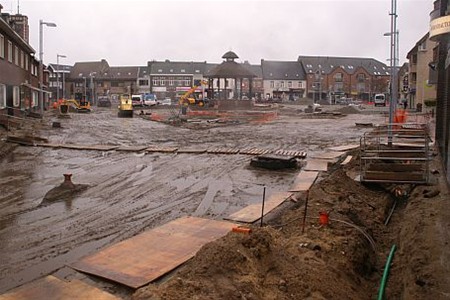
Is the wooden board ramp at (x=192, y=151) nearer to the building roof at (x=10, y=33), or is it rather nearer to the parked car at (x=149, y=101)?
the building roof at (x=10, y=33)

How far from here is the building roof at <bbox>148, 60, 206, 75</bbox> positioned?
111625 mm

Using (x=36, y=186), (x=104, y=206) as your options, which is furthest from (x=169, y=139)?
(x=104, y=206)

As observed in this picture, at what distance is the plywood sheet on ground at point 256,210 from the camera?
840cm

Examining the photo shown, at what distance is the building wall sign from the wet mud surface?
4834mm

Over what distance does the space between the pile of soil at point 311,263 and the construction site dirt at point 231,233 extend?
0.02m

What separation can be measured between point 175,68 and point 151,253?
357 ft

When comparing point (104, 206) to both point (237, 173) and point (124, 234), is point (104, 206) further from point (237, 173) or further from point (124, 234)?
point (237, 173)

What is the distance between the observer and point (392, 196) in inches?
436

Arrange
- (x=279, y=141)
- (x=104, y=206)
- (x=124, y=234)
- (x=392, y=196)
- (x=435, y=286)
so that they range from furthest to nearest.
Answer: (x=279, y=141)
(x=392, y=196)
(x=104, y=206)
(x=124, y=234)
(x=435, y=286)

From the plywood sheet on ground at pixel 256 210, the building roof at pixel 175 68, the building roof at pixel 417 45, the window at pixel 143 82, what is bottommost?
the plywood sheet on ground at pixel 256 210

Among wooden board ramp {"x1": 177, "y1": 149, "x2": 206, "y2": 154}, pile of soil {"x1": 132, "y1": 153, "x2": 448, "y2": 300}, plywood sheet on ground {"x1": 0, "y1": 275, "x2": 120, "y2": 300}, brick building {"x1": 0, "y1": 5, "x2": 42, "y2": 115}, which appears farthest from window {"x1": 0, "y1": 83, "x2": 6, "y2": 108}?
plywood sheet on ground {"x1": 0, "y1": 275, "x2": 120, "y2": 300}

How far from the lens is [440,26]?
26.7 ft

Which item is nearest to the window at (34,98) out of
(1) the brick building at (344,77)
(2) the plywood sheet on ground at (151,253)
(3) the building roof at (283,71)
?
(2) the plywood sheet on ground at (151,253)

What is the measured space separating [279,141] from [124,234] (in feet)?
51.9
